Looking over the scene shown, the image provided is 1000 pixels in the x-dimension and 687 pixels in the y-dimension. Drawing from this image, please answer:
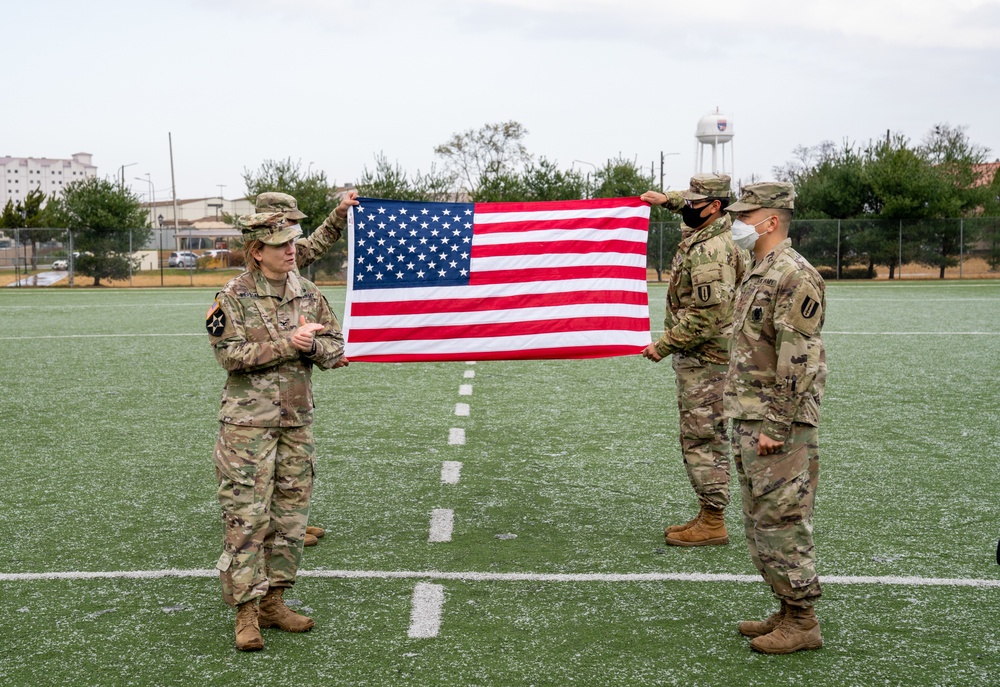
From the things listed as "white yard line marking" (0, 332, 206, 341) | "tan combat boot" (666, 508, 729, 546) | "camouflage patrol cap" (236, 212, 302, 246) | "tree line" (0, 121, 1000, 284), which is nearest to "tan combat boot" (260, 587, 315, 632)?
"camouflage patrol cap" (236, 212, 302, 246)

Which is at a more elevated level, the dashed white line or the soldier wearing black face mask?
the soldier wearing black face mask

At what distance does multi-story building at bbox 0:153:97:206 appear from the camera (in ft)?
588

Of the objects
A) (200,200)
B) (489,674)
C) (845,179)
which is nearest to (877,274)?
(845,179)

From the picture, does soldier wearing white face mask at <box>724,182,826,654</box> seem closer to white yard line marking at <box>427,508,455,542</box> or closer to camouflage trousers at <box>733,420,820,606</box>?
camouflage trousers at <box>733,420,820,606</box>

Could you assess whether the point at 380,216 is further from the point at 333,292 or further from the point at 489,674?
the point at 333,292

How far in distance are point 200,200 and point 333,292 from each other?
393 ft

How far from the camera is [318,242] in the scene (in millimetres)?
5902

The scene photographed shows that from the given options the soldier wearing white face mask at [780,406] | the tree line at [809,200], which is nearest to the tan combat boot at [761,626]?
the soldier wearing white face mask at [780,406]

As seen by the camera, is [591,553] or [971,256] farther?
[971,256]

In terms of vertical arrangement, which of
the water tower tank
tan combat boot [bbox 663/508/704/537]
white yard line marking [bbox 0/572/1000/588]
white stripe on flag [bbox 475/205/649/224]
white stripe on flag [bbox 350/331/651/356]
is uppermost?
the water tower tank

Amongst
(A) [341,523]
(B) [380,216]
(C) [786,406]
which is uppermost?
(B) [380,216]

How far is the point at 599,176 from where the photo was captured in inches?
1708

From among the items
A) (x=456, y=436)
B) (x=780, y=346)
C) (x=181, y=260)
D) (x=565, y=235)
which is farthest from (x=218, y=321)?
(x=181, y=260)

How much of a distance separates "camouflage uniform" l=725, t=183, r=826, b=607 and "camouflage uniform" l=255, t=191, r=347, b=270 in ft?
7.47
